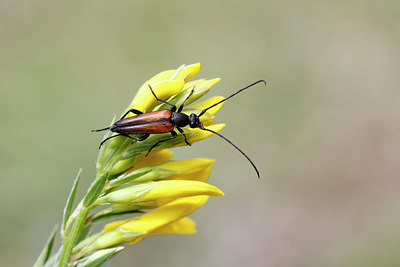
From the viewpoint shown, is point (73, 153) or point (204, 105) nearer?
point (204, 105)

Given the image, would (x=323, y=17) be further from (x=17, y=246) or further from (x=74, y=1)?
(x=17, y=246)

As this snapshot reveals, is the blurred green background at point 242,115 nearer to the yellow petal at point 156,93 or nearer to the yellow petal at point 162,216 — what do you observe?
the yellow petal at point 162,216

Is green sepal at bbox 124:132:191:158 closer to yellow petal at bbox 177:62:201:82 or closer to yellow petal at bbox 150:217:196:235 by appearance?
yellow petal at bbox 177:62:201:82

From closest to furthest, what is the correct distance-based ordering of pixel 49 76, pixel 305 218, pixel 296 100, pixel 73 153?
1. pixel 73 153
2. pixel 305 218
3. pixel 49 76
4. pixel 296 100

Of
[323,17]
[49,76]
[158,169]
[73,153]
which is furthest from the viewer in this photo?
[323,17]

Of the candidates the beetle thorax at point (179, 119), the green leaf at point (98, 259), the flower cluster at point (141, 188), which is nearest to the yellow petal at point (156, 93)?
the flower cluster at point (141, 188)

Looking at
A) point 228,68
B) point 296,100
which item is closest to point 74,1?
point 228,68
